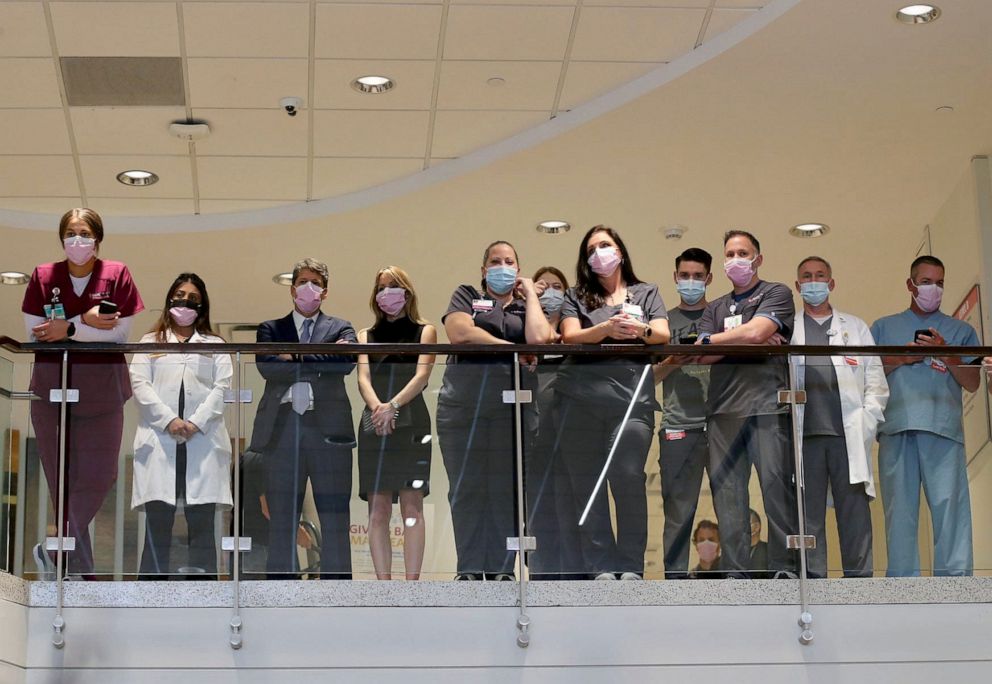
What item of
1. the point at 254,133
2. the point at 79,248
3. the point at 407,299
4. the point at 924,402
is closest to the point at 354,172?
the point at 254,133

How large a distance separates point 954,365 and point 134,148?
6.15 m

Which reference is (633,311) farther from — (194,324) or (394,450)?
(194,324)

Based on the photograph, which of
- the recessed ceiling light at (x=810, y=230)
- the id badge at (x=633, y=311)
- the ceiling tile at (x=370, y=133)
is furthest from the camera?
the recessed ceiling light at (x=810, y=230)

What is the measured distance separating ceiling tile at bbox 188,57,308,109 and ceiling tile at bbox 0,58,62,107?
89cm

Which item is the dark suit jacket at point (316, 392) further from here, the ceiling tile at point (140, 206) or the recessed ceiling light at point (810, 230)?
the recessed ceiling light at point (810, 230)

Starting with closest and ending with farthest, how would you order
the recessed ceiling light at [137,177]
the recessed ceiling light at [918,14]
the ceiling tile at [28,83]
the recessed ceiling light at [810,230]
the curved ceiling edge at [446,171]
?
the recessed ceiling light at [918,14], the curved ceiling edge at [446,171], the ceiling tile at [28,83], the recessed ceiling light at [137,177], the recessed ceiling light at [810,230]

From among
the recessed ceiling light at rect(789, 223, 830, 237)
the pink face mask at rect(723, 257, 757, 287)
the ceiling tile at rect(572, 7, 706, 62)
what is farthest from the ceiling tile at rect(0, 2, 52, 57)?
the recessed ceiling light at rect(789, 223, 830, 237)

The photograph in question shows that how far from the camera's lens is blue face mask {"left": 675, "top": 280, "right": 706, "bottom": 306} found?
7.89 m

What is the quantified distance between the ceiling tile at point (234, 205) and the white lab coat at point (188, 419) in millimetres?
5063

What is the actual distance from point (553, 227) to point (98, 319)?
5.70 metres

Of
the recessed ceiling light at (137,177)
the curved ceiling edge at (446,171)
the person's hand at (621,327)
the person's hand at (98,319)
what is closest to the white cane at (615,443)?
the person's hand at (621,327)

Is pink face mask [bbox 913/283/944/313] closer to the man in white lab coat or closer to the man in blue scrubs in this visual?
the man in blue scrubs

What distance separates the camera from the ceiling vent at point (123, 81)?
10.2 m

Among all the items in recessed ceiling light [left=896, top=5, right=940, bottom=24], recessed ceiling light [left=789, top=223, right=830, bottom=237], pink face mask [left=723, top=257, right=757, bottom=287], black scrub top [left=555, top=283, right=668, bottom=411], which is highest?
recessed ceiling light [left=896, top=5, right=940, bottom=24]
